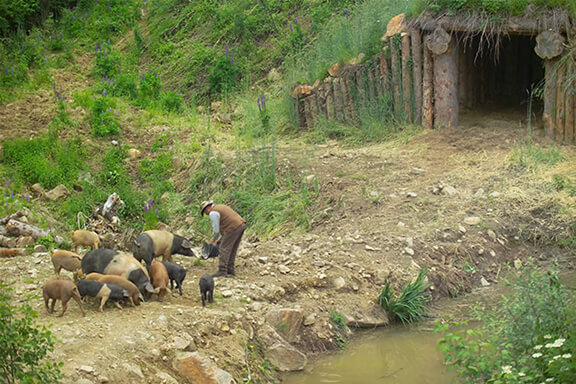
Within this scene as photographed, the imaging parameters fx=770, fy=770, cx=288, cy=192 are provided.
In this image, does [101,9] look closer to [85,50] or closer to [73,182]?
[85,50]

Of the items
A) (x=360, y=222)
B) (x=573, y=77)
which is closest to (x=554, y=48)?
(x=573, y=77)

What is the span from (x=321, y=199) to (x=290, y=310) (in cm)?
373

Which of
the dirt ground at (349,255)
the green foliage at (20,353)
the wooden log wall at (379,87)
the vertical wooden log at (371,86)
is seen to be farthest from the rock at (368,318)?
the vertical wooden log at (371,86)

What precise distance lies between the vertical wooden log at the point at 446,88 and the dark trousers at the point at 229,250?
16.9 ft

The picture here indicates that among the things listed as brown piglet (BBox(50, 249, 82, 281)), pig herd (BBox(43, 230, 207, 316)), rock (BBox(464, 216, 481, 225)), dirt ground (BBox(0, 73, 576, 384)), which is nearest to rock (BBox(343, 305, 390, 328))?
dirt ground (BBox(0, 73, 576, 384))

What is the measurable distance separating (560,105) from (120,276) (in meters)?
7.29

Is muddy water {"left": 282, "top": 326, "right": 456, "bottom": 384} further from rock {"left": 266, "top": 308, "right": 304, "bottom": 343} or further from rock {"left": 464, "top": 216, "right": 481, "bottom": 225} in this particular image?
rock {"left": 464, "top": 216, "right": 481, "bottom": 225}

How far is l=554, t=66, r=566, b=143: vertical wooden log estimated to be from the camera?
1143 centimetres

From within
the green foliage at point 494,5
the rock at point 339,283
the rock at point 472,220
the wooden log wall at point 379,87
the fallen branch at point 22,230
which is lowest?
the rock at point 339,283

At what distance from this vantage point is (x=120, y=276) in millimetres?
7711

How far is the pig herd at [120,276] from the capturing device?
23.6 ft

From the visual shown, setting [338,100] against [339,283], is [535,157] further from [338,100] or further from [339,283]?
[339,283]

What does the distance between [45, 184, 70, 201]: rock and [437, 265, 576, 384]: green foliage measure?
25.7 ft

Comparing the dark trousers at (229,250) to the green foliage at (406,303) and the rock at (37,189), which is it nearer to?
the green foliage at (406,303)
